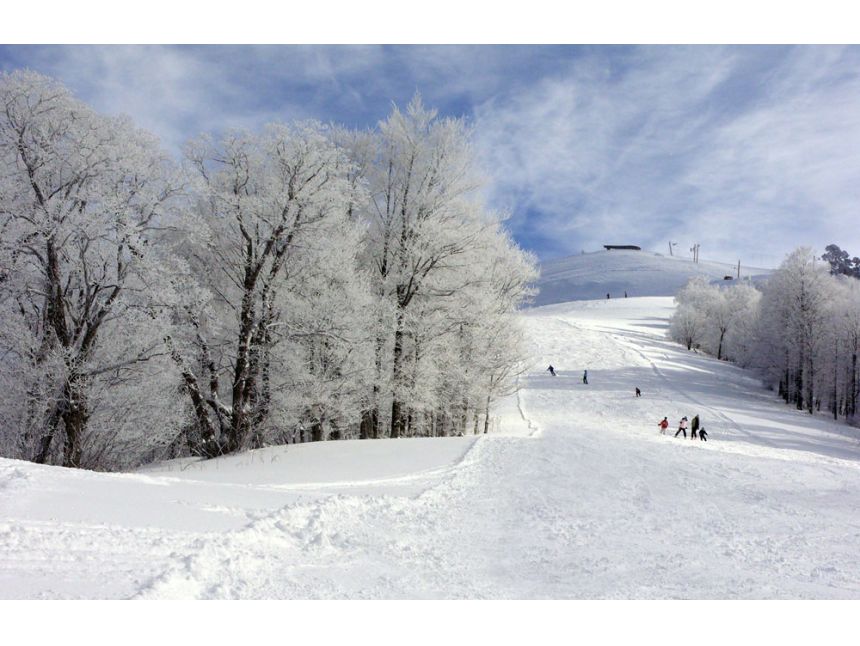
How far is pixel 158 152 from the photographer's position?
13.8 meters

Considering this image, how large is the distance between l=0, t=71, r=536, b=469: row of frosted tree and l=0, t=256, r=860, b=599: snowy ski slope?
2535 millimetres

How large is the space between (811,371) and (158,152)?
4811cm

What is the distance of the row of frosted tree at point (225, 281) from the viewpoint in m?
12.3

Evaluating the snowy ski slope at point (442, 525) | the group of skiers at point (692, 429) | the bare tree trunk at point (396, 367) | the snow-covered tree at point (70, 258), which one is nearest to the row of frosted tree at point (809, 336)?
the group of skiers at point (692, 429)

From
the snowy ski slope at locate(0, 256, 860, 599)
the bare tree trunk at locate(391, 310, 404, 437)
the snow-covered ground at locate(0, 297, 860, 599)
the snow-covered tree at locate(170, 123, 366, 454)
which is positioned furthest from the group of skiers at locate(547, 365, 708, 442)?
the snow-covered tree at locate(170, 123, 366, 454)

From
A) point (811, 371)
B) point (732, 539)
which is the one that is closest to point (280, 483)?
point (732, 539)

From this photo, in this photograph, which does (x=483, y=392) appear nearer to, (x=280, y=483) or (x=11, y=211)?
(x=280, y=483)

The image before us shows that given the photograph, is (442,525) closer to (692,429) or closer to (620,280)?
(692,429)

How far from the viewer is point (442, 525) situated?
29.1 ft

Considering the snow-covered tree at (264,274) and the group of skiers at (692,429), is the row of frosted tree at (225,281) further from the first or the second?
the group of skiers at (692,429)

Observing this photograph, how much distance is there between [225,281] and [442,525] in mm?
11350

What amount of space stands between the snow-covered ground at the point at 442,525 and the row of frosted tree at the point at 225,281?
2628 mm

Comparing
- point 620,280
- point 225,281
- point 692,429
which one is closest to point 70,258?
point 225,281

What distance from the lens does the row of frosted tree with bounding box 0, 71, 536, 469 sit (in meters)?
12.3
